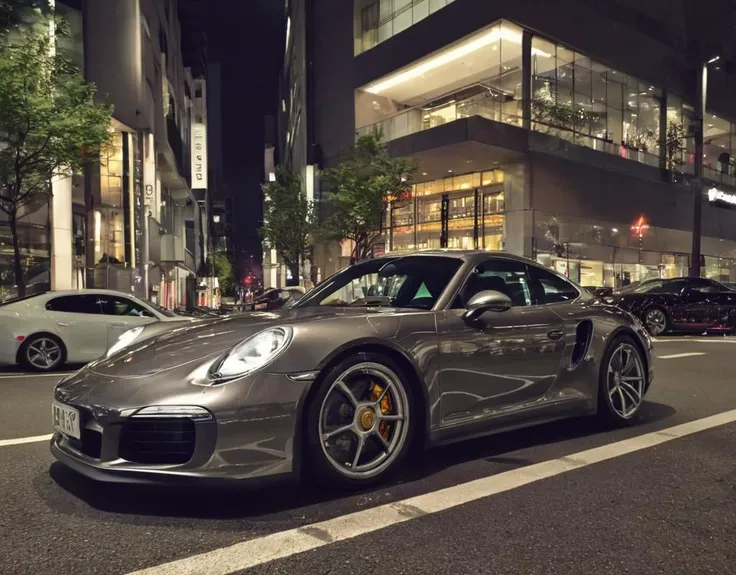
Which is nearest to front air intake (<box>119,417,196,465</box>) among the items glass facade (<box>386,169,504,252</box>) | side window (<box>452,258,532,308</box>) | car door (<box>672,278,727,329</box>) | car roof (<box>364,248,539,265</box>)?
side window (<box>452,258,532,308</box>)

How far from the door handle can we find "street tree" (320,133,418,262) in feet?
70.6

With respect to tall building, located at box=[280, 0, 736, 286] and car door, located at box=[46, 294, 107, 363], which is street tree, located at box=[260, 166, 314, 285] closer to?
tall building, located at box=[280, 0, 736, 286]

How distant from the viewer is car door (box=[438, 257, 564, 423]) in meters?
3.63

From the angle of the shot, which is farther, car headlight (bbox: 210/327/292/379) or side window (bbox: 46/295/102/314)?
side window (bbox: 46/295/102/314)

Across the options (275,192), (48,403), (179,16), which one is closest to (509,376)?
(48,403)

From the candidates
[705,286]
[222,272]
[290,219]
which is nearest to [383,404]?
[705,286]

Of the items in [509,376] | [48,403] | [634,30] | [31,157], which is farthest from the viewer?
[634,30]

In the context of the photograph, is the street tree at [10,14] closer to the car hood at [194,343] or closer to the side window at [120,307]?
the side window at [120,307]

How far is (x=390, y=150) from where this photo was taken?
92.9 feet

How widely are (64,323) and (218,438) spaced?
763 centimetres

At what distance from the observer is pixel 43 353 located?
30.0ft

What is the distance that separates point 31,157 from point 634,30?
3046 centimetres

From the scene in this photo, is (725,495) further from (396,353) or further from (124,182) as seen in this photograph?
(124,182)

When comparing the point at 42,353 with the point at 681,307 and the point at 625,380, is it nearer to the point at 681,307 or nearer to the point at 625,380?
the point at 625,380
